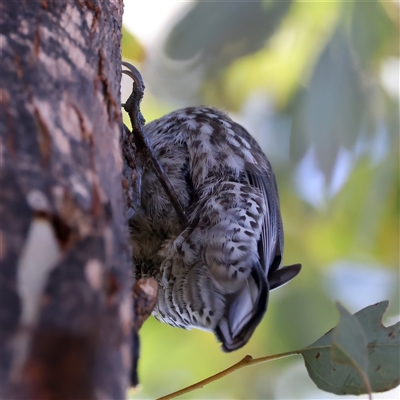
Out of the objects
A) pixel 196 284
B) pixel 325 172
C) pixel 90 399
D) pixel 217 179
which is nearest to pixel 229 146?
pixel 217 179

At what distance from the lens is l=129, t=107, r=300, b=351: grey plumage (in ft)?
4.04

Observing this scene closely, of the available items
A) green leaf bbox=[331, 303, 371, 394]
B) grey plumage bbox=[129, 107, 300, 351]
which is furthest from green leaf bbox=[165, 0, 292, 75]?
green leaf bbox=[331, 303, 371, 394]

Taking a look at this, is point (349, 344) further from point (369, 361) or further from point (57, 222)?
point (57, 222)

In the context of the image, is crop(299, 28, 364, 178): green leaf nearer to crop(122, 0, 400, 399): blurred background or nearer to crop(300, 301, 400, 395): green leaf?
crop(122, 0, 400, 399): blurred background

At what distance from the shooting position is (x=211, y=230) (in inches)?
55.3

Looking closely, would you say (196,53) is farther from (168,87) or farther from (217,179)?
(217,179)

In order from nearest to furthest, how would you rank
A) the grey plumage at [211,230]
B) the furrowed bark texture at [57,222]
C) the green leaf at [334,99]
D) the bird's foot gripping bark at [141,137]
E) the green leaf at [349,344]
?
the furrowed bark texture at [57,222] < the green leaf at [349,344] < the grey plumage at [211,230] < the bird's foot gripping bark at [141,137] < the green leaf at [334,99]

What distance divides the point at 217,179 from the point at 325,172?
1.09 meters

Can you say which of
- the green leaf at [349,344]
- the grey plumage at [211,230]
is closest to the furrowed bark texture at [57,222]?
the green leaf at [349,344]

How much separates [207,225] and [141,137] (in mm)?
312

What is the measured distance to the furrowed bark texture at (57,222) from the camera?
583mm

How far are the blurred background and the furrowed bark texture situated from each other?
5.78 ft

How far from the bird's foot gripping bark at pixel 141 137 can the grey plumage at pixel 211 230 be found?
0.08ft

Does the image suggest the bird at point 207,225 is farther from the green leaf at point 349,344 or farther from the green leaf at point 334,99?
the green leaf at point 334,99
